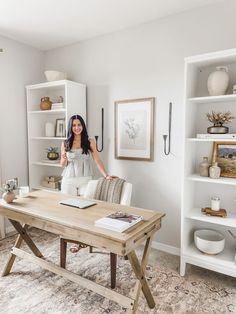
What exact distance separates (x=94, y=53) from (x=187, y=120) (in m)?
1.70

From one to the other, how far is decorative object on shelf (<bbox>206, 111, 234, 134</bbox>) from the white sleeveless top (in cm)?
148

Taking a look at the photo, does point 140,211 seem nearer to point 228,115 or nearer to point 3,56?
point 228,115

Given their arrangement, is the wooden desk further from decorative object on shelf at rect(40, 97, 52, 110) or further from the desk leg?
decorative object on shelf at rect(40, 97, 52, 110)

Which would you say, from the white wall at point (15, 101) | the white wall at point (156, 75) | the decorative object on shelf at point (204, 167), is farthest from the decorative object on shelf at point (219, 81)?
the white wall at point (15, 101)

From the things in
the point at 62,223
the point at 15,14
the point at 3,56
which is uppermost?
the point at 15,14

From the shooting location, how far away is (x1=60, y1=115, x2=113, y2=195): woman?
2.88 meters

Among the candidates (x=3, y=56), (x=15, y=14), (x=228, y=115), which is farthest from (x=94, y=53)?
(x=228, y=115)

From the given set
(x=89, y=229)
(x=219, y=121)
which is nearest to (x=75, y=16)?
(x=219, y=121)

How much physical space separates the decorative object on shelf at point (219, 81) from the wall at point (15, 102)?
2.58 meters

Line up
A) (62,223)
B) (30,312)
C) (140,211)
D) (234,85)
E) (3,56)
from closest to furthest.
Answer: (62,223)
(30,312)
(140,211)
(234,85)
(3,56)

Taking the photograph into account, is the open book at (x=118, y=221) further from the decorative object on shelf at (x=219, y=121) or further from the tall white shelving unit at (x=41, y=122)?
the tall white shelving unit at (x=41, y=122)

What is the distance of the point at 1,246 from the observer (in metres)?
2.94

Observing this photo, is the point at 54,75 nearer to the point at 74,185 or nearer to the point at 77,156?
the point at 77,156

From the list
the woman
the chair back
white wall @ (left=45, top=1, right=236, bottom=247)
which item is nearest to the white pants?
the woman
